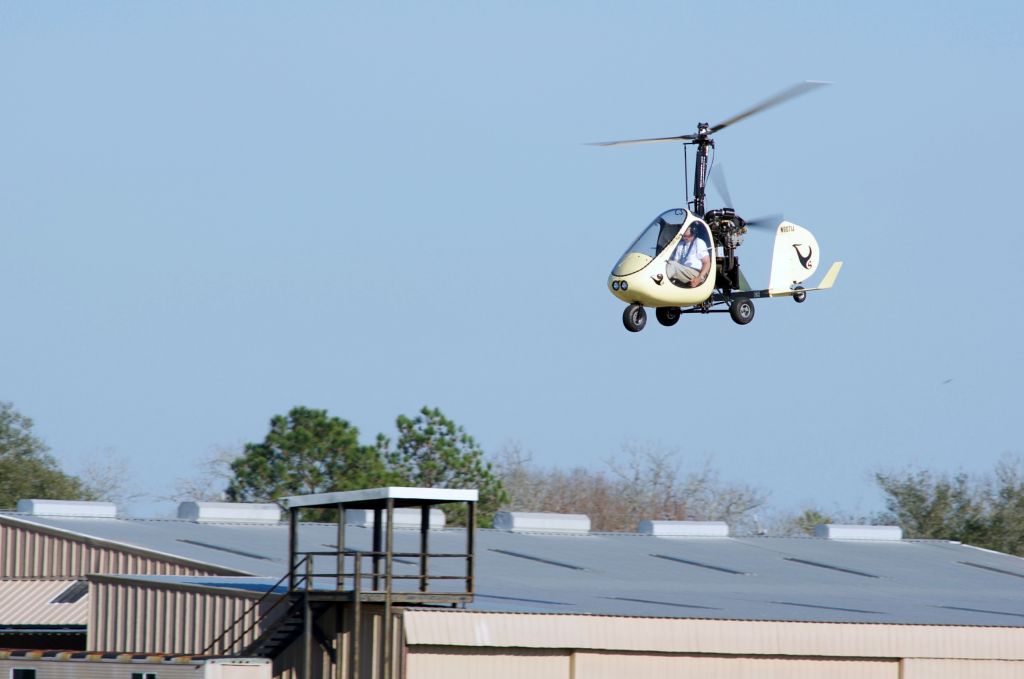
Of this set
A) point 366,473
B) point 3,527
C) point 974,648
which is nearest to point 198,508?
point 3,527

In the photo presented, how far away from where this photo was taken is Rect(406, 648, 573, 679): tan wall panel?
92.1 feet

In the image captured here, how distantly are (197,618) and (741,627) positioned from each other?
10.4 m

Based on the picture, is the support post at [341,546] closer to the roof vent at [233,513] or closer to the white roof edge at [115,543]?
the white roof edge at [115,543]

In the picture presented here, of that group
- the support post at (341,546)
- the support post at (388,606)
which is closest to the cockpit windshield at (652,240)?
the support post at (388,606)

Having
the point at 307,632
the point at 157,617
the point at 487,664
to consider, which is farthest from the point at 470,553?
the point at 157,617

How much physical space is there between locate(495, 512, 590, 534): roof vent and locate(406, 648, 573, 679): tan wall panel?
17244 millimetres

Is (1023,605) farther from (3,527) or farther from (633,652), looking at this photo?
(3,527)

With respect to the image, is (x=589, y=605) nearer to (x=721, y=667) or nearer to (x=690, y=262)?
(x=721, y=667)

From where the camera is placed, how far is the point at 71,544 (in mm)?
39688

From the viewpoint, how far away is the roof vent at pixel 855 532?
→ 168ft

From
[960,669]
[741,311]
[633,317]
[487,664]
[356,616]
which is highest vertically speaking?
[741,311]

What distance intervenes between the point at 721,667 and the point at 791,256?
7.50 metres

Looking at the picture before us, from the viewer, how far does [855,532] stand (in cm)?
5141

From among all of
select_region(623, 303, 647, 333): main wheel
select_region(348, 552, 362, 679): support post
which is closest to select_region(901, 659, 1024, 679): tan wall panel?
select_region(623, 303, 647, 333): main wheel
